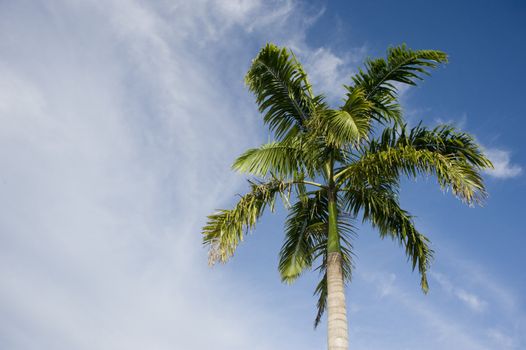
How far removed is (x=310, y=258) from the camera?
10922 mm

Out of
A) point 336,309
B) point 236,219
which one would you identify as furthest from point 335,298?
point 236,219

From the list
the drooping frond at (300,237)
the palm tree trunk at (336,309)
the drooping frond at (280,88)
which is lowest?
the palm tree trunk at (336,309)

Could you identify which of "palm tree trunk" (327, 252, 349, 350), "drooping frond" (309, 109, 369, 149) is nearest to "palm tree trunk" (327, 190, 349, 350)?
"palm tree trunk" (327, 252, 349, 350)

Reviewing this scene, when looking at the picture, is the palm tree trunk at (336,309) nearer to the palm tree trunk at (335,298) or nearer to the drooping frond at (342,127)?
the palm tree trunk at (335,298)

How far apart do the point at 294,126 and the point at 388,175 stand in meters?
2.61

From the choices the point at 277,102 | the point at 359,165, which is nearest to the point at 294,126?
the point at 277,102

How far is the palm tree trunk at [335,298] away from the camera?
7867 millimetres

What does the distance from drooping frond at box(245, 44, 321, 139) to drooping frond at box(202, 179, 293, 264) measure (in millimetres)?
1711

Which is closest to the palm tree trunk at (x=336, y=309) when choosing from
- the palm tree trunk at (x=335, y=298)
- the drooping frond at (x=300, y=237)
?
the palm tree trunk at (x=335, y=298)

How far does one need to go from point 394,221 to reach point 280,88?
13.4ft

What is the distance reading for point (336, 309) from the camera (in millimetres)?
8172

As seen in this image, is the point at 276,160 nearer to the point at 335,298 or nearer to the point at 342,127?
the point at 342,127

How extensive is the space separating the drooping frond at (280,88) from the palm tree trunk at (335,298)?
249cm

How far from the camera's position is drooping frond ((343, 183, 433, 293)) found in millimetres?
9633
